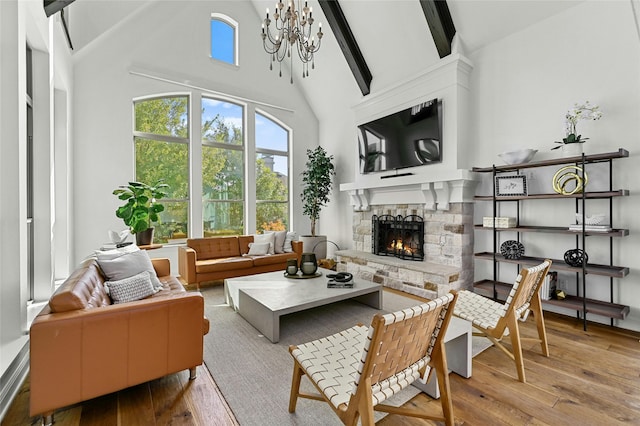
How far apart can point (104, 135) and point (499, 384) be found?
558cm

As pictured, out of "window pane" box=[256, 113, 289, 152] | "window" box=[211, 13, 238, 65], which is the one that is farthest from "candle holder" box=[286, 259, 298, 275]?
"window" box=[211, 13, 238, 65]

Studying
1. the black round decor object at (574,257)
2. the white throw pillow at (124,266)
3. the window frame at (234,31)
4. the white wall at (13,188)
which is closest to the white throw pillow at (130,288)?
the white throw pillow at (124,266)

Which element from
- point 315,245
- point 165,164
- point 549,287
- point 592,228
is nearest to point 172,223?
point 165,164

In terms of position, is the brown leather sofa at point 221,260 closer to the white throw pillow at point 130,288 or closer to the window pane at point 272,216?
the window pane at point 272,216

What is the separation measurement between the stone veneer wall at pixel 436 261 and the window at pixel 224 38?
4349 millimetres

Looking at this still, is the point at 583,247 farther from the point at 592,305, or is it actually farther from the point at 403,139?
the point at 403,139

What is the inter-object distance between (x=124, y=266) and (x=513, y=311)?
119 inches

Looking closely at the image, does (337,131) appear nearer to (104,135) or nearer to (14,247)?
(104,135)

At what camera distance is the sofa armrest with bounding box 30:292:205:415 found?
1.51 m

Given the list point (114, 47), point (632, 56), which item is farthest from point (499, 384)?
point (114, 47)

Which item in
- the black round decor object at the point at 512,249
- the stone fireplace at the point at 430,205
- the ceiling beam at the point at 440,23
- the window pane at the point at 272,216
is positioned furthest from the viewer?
the window pane at the point at 272,216

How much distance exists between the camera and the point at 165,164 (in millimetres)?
5047

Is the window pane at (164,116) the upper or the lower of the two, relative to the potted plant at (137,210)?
upper

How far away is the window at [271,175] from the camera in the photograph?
6137mm
